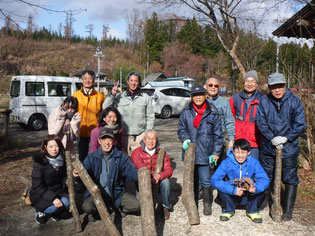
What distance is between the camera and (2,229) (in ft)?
10.5

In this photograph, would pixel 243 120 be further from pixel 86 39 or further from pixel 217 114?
pixel 86 39

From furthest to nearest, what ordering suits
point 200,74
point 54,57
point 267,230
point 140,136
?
point 54,57 → point 200,74 → point 140,136 → point 267,230

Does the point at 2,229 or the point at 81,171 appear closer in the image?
the point at 81,171

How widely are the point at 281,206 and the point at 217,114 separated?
1.54 meters

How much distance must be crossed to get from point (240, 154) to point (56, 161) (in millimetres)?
2341

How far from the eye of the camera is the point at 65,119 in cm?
387

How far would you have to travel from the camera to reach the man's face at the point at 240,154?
3369 millimetres

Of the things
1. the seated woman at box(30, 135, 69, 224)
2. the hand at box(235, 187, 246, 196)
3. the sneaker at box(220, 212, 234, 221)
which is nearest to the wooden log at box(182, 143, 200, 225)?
the sneaker at box(220, 212, 234, 221)

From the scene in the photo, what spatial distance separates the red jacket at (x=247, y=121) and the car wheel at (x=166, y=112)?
33.4 ft

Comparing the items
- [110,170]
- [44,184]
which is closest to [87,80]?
[110,170]

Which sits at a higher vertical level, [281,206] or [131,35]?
[131,35]

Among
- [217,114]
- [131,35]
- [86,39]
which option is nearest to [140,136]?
[217,114]

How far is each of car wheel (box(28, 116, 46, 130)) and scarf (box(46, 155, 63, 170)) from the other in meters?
7.83

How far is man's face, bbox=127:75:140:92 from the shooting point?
384 centimetres
